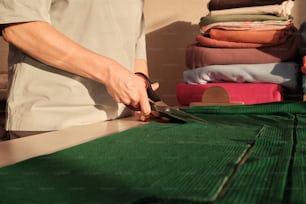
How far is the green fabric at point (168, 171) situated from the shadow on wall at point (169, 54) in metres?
0.91

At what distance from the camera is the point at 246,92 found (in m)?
1.20

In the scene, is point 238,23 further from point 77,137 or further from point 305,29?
point 77,137

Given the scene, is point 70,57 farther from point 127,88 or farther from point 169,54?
point 169,54

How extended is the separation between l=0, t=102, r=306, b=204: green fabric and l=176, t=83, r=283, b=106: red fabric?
581mm

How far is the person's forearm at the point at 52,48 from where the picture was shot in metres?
0.65

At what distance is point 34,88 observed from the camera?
716 mm

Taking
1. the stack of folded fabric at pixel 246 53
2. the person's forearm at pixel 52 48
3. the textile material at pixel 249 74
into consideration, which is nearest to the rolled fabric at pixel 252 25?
the stack of folded fabric at pixel 246 53

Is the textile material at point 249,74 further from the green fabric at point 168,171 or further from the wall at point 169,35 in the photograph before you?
the green fabric at point 168,171

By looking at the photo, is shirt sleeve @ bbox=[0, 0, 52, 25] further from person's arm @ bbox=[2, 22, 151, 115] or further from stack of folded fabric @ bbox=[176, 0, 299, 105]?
stack of folded fabric @ bbox=[176, 0, 299, 105]

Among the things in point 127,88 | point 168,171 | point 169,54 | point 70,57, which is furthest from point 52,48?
point 169,54

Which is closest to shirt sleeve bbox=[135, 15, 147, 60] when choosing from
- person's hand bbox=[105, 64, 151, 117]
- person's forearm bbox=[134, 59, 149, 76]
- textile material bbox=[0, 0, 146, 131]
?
person's forearm bbox=[134, 59, 149, 76]

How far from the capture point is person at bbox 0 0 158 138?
2.14ft

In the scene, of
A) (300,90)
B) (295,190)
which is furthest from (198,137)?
(300,90)

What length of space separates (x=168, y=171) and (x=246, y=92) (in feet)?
2.86
